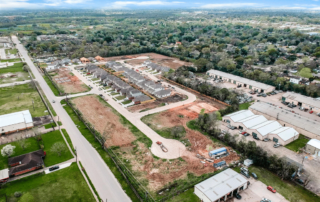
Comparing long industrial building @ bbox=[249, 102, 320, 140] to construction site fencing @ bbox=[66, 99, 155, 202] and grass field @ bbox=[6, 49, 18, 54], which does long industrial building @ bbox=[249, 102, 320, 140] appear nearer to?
construction site fencing @ bbox=[66, 99, 155, 202]

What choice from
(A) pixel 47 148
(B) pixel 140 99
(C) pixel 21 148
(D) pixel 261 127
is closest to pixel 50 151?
(A) pixel 47 148

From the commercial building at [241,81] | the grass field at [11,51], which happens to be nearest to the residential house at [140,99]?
the commercial building at [241,81]

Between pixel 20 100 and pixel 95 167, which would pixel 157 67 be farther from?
pixel 95 167

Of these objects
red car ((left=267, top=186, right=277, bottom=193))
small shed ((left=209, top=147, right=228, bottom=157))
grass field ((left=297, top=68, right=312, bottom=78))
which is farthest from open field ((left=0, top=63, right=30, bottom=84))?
grass field ((left=297, top=68, right=312, bottom=78))

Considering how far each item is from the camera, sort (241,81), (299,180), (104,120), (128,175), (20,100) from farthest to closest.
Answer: (241,81)
(20,100)
(104,120)
(128,175)
(299,180)

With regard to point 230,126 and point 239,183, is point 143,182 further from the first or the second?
point 230,126

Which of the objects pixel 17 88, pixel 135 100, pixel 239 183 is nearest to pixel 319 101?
pixel 239 183
